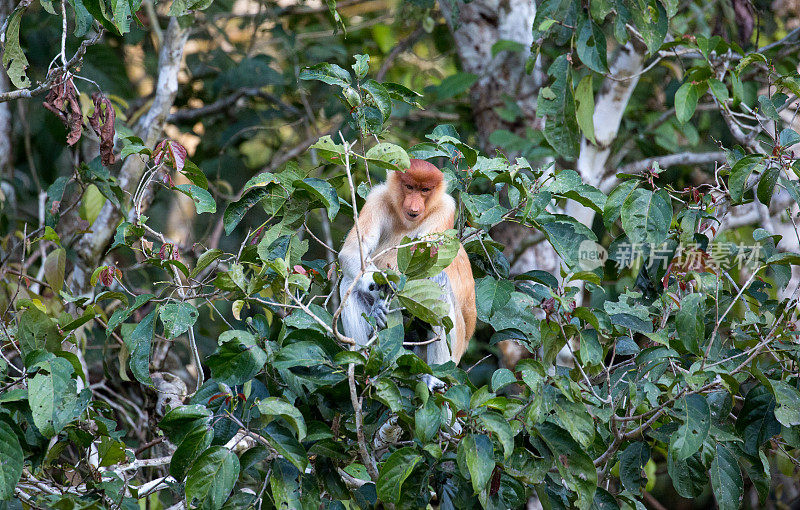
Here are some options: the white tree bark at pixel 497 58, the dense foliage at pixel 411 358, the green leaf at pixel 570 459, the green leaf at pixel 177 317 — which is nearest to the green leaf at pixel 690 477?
the dense foliage at pixel 411 358

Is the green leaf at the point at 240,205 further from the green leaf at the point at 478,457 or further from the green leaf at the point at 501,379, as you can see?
the green leaf at the point at 478,457

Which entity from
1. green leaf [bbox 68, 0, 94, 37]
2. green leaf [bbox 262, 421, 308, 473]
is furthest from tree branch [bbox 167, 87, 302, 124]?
green leaf [bbox 262, 421, 308, 473]

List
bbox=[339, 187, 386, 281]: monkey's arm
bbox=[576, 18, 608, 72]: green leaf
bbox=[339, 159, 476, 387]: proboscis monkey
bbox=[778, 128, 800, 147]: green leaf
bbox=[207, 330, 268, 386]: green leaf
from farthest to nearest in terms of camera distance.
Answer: bbox=[576, 18, 608, 72]: green leaf → bbox=[339, 159, 476, 387]: proboscis monkey → bbox=[339, 187, 386, 281]: monkey's arm → bbox=[778, 128, 800, 147]: green leaf → bbox=[207, 330, 268, 386]: green leaf

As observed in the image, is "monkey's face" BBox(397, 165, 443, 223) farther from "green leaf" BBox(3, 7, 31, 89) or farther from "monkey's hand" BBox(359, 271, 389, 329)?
"green leaf" BBox(3, 7, 31, 89)

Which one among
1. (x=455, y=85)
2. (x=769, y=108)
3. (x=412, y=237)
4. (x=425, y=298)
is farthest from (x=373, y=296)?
(x=455, y=85)

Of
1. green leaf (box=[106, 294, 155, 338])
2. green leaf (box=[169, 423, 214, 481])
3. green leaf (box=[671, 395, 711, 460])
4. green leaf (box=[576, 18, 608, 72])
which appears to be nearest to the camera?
green leaf (box=[169, 423, 214, 481])

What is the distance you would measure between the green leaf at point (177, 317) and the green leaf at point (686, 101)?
2577mm

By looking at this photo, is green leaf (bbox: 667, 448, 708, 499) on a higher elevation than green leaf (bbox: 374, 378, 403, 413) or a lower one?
lower

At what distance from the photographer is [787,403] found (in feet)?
8.96

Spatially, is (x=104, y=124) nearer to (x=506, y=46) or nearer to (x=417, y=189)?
(x=417, y=189)

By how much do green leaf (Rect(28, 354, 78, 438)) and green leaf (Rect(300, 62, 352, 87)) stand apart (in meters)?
1.25

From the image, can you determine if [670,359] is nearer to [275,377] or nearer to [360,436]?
[360,436]

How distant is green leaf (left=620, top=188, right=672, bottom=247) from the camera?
3.05 metres

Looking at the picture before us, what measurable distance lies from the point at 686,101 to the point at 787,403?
179 centimetres
